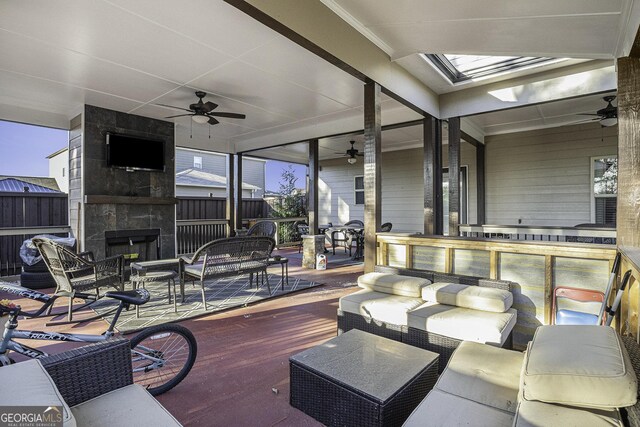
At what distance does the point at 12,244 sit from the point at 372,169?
6.51 meters

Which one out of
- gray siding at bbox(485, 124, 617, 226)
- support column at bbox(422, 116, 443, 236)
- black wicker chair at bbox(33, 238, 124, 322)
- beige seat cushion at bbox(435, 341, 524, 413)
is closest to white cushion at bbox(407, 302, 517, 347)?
beige seat cushion at bbox(435, 341, 524, 413)

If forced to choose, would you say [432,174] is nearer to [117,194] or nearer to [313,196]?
[313,196]

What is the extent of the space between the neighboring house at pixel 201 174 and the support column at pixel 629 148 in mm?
8976

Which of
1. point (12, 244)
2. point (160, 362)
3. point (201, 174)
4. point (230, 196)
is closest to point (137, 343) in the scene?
point (160, 362)

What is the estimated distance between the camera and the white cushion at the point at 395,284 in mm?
3002

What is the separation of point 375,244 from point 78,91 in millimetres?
4996

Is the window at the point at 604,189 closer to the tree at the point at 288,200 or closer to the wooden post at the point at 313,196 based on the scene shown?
the wooden post at the point at 313,196

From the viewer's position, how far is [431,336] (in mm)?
2477

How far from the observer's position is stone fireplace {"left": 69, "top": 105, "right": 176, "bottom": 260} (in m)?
5.70

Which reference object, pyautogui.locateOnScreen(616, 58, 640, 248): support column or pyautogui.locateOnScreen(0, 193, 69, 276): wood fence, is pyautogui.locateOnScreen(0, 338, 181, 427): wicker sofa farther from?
pyautogui.locateOnScreen(0, 193, 69, 276): wood fence

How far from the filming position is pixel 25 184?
7949mm

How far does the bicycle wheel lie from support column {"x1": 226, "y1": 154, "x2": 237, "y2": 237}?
6.65 meters

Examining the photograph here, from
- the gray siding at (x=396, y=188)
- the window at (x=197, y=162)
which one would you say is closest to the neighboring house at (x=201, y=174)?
the window at (x=197, y=162)

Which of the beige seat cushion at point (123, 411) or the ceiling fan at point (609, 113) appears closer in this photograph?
the beige seat cushion at point (123, 411)
